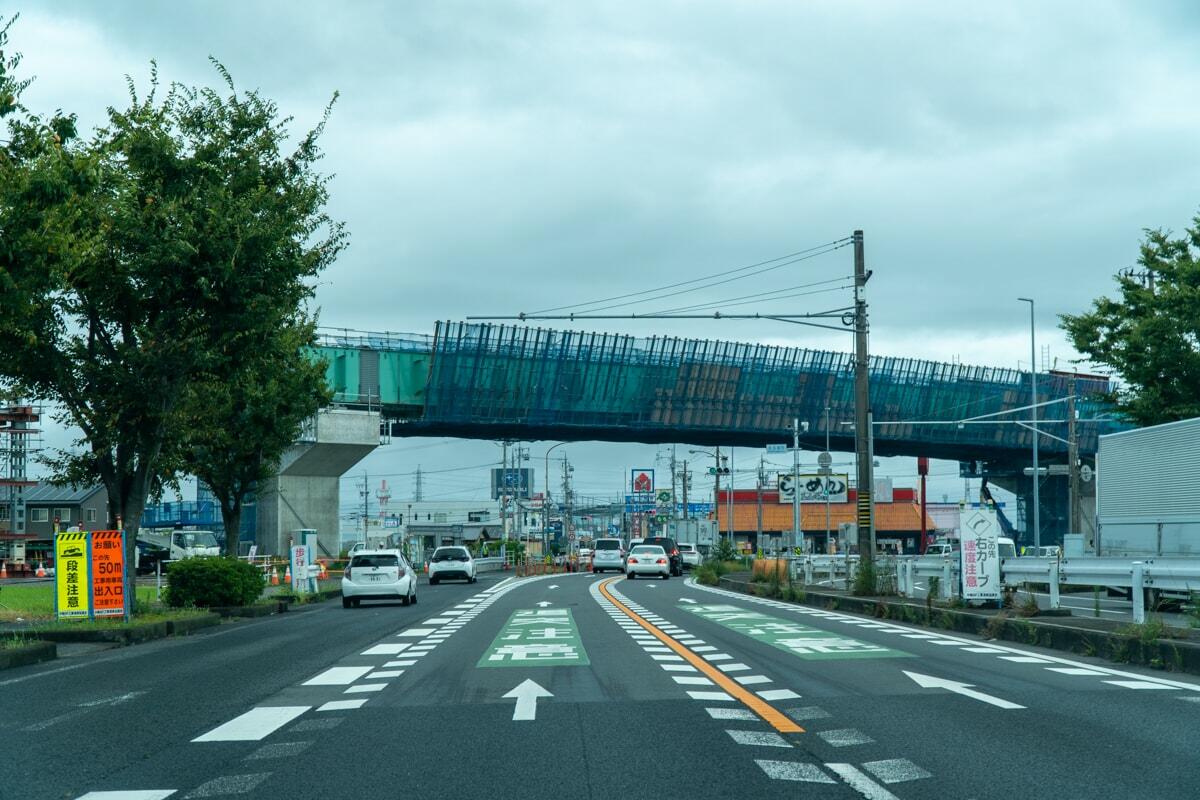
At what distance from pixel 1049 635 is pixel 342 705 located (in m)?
9.96

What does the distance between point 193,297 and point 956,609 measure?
14.1 metres

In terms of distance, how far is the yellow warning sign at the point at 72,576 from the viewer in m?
20.8

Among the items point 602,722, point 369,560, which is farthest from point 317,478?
point 602,722

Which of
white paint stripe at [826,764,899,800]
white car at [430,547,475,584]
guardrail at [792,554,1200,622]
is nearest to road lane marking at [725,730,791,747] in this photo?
white paint stripe at [826,764,899,800]

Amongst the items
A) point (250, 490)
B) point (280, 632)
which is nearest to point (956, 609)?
point (280, 632)

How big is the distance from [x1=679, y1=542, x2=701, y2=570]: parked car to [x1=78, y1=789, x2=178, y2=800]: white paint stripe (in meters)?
73.7

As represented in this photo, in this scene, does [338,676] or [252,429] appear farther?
[252,429]

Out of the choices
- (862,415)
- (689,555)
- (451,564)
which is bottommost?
(689,555)

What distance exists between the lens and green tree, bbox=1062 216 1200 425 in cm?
3697

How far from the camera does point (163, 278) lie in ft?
74.4

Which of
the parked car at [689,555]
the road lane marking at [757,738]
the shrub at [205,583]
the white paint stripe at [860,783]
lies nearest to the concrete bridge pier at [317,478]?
the parked car at [689,555]

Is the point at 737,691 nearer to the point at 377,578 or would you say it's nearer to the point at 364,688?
the point at 364,688

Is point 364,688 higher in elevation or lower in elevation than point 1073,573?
lower

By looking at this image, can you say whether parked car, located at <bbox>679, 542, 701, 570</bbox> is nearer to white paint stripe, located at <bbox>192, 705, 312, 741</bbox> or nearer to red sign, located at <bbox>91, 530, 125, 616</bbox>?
red sign, located at <bbox>91, 530, 125, 616</bbox>
